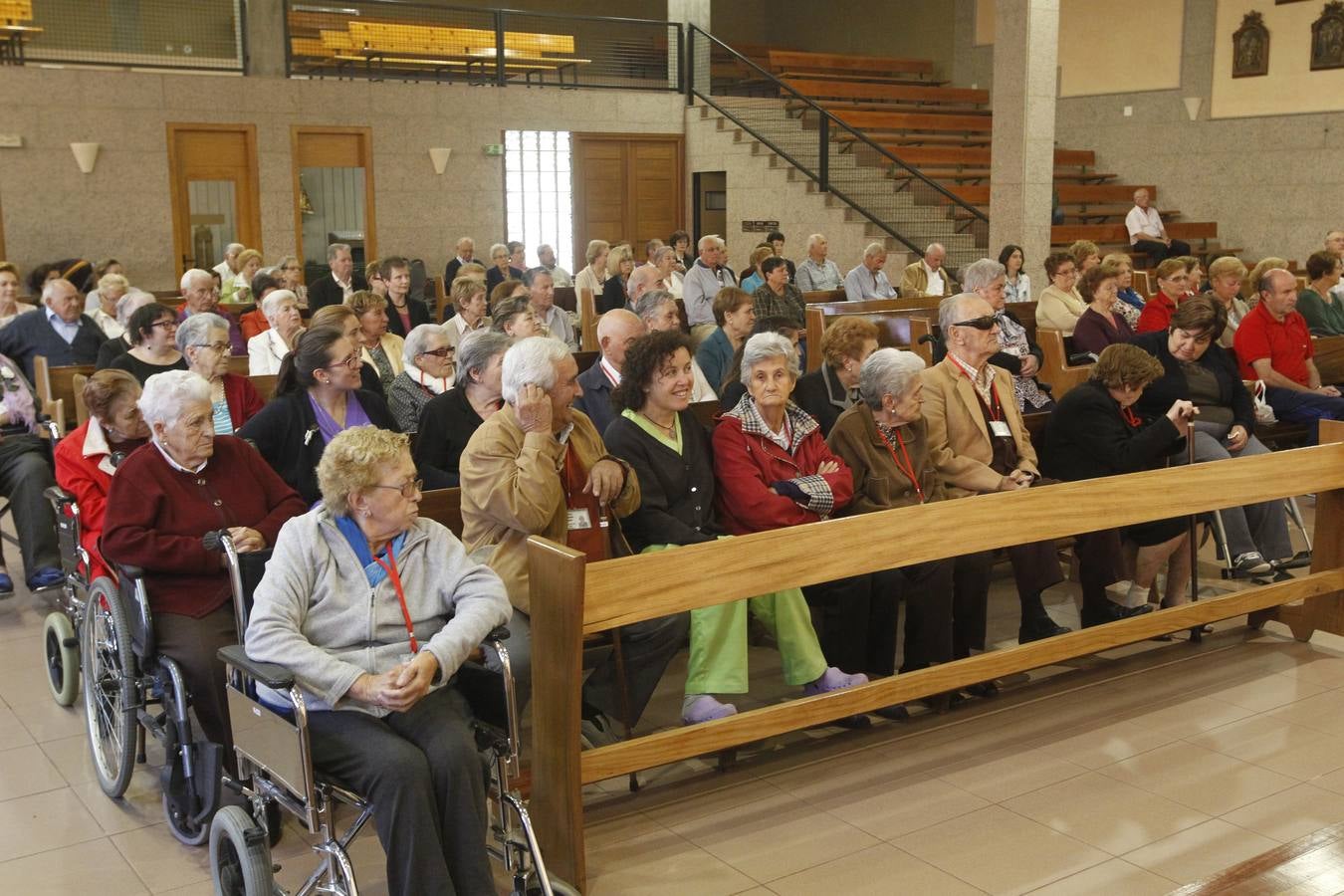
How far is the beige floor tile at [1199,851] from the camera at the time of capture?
2947mm

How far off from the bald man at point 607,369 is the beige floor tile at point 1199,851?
87.9 inches

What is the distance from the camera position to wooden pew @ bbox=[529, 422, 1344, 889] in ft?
9.40

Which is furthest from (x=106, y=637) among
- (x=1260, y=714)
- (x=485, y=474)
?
(x=1260, y=714)

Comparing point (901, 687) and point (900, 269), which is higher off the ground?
point (900, 269)

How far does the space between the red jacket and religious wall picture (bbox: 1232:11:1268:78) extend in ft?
39.5

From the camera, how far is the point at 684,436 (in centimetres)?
383

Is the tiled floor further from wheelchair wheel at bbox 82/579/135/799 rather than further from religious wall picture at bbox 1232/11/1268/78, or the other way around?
religious wall picture at bbox 1232/11/1268/78

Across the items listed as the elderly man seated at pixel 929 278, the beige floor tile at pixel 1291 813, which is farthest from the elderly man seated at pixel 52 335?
the elderly man seated at pixel 929 278

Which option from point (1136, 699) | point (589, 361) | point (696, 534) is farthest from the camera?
point (589, 361)

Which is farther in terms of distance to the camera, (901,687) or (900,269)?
(900,269)

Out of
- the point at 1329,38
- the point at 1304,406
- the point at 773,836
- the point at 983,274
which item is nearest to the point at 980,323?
the point at 983,274

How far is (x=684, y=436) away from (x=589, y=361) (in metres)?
2.61

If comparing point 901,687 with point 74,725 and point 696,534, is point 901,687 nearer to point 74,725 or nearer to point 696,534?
point 696,534

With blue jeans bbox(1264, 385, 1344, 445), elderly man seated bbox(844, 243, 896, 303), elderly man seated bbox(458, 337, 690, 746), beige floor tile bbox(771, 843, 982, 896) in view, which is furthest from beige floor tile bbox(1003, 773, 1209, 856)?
elderly man seated bbox(844, 243, 896, 303)
